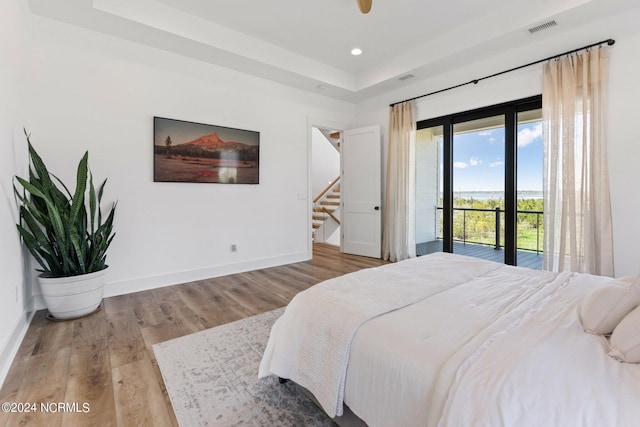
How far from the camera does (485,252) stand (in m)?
4.29

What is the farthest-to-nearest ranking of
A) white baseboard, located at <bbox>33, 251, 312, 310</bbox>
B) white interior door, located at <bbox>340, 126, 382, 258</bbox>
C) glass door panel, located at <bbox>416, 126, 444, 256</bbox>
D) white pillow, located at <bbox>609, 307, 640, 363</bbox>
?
white interior door, located at <bbox>340, 126, 382, 258</bbox>
glass door panel, located at <bbox>416, 126, 444, 256</bbox>
white baseboard, located at <bbox>33, 251, 312, 310</bbox>
white pillow, located at <bbox>609, 307, 640, 363</bbox>

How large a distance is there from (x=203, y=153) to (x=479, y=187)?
12.4 ft

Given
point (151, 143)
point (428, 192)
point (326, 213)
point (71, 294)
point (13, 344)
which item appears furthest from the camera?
point (326, 213)

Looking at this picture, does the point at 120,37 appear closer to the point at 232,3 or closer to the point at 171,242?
the point at 232,3

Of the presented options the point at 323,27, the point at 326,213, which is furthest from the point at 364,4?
the point at 326,213

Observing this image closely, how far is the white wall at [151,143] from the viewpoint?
116 inches

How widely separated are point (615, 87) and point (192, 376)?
4483mm

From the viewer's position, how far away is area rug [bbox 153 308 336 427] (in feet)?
4.85

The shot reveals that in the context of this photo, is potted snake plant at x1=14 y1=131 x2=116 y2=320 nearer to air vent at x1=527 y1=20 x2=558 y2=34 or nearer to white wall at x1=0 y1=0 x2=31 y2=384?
white wall at x1=0 y1=0 x2=31 y2=384

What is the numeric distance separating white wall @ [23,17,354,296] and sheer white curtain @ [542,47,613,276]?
3.29 meters

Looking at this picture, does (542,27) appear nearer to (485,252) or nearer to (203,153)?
(485,252)

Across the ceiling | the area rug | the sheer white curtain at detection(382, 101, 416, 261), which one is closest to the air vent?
the ceiling

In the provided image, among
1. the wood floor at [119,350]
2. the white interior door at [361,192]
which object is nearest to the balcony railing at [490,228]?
the white interior door at [361,192]

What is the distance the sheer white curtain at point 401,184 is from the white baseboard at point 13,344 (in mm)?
4341
